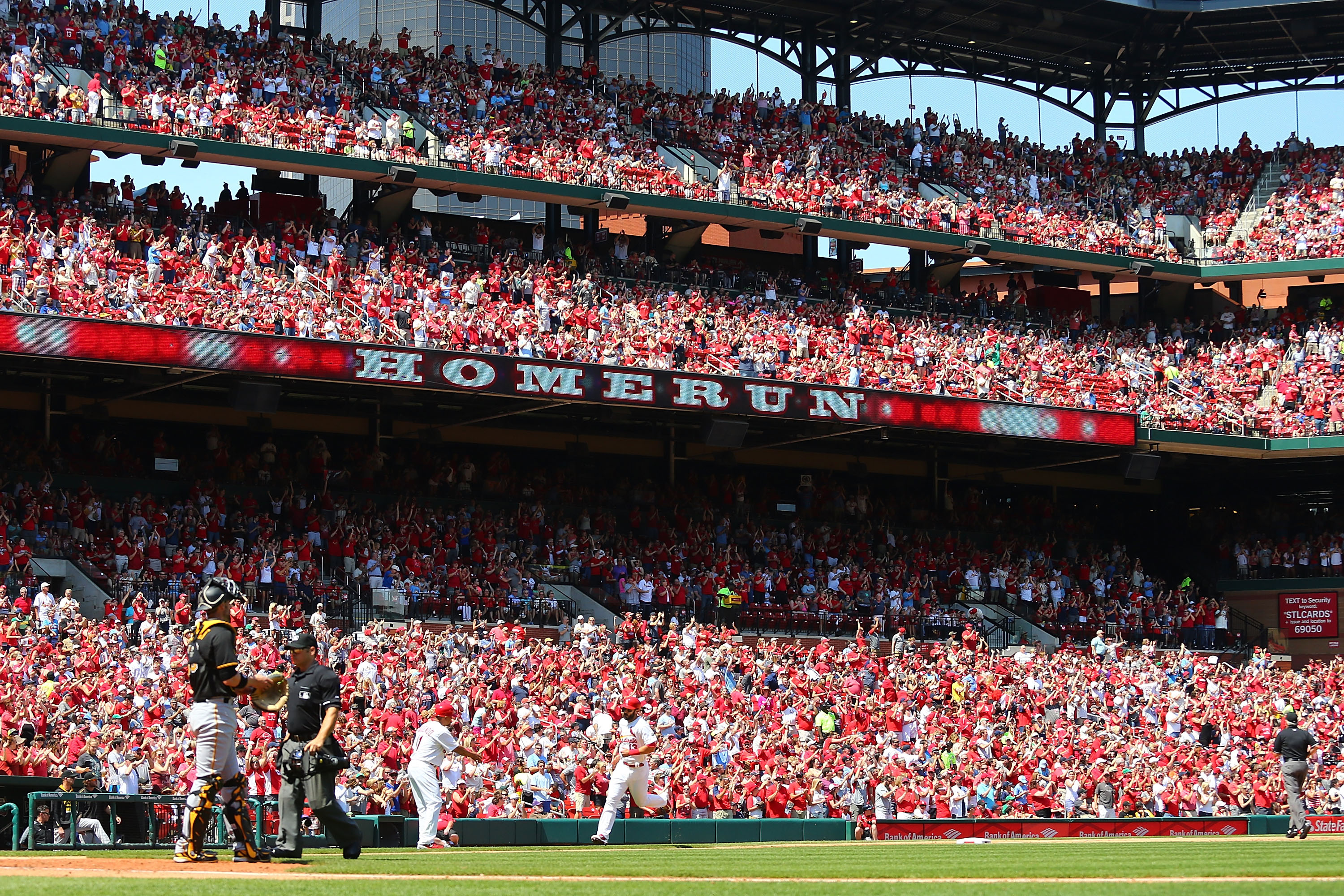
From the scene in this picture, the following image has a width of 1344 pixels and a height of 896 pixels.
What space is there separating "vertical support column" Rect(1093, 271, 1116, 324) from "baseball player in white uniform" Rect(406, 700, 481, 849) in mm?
28738

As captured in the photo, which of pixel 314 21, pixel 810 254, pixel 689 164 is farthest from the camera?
pixel 810 254

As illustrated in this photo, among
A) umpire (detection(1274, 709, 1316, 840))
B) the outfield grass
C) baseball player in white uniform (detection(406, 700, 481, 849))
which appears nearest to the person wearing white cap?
the outfield grass

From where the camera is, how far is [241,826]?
11094 mm

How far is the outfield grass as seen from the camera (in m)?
9.10

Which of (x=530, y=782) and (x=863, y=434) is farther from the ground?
(x=863, y=434)

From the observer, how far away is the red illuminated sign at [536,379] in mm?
26531

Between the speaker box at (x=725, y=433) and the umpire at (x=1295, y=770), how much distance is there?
46.4 ft

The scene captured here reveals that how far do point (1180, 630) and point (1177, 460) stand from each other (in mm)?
5147

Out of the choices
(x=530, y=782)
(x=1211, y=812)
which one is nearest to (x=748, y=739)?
(x=530, y=782)

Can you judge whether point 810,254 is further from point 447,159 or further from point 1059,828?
point 1059,828

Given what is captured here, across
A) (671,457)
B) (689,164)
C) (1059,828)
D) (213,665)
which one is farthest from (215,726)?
(689,164)

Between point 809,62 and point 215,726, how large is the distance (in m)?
33.4

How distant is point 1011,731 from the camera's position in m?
27.3

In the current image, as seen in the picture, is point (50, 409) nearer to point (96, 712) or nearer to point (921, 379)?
point (96, 712)
